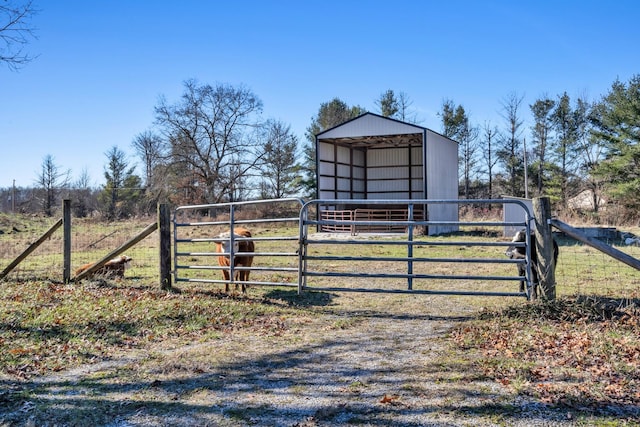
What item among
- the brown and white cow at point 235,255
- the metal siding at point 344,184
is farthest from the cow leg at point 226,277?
the metal siding at point 344,184

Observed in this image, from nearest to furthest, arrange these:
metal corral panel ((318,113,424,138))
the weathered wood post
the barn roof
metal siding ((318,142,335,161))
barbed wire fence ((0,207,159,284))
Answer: the weathered wood post < barbed wire fence ((0,207,159,284)) < the barn roof < metal corral panel ((318,113,424,138)) < metal siding ((318,142,335,161))

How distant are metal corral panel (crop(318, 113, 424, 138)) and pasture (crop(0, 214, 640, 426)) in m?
15.4

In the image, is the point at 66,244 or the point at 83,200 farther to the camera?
the point at 83,200

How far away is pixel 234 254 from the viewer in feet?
26.2

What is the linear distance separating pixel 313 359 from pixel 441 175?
793 inches

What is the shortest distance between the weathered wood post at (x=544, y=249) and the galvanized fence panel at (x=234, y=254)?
3.17m

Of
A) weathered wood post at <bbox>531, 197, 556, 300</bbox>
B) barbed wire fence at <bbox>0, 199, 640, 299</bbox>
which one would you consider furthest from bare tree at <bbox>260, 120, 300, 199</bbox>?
weathered wood post at <bbox>531, 197, 556, 300</bbox>

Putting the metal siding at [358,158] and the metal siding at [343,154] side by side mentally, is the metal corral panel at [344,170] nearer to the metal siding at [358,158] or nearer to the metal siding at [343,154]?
the metal siding at [343,154]

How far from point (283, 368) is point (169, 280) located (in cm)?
451

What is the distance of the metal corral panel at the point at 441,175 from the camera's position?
72.8 ft

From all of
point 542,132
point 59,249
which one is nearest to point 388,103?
point 542,132

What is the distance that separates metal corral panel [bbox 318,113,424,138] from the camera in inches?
882

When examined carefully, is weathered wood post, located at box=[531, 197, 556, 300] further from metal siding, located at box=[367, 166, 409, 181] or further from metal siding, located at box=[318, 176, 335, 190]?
metal siding, located at box=[367, 166, 409, 181]

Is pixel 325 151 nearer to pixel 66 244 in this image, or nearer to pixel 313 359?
pixel 66 244
